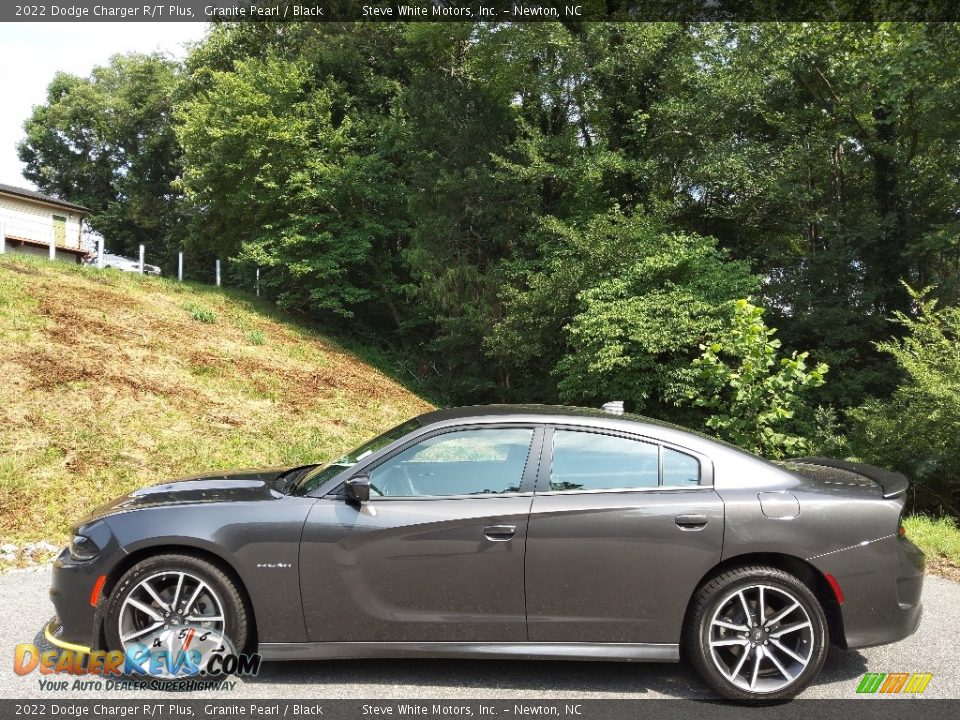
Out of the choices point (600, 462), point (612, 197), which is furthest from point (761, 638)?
point (612, 197)

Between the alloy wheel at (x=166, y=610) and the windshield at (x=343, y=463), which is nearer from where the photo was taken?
the alloy wheel at (x=166, y=610)

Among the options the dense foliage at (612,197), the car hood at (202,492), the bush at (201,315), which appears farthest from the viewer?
the bush at (201,315)

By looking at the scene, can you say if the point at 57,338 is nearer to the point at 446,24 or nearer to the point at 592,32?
the point at 592,32

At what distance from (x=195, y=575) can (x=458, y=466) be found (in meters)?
1.50

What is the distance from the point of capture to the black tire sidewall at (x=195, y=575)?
3639mm

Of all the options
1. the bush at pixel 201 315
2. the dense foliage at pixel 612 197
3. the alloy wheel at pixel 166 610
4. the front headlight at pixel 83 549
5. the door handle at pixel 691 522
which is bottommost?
the alloy wheel at pixel 166 610

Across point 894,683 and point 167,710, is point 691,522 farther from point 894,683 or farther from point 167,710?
point 167,710

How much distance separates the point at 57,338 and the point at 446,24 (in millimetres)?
15601

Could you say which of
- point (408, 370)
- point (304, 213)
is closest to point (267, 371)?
point (408, 370)

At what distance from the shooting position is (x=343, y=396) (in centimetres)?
1534

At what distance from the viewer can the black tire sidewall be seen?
11.9 ft

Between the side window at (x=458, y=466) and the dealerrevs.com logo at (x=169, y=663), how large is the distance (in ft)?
3.73

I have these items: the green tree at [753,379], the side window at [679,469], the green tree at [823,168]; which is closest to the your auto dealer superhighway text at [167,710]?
the side window at [679,469]

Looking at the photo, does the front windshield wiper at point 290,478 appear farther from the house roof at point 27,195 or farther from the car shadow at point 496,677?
the house roof at point 27,195
